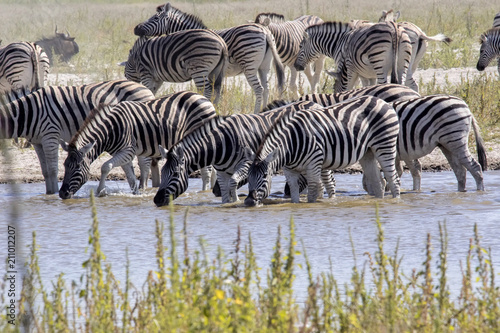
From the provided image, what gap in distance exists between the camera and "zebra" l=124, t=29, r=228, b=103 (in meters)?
12.0

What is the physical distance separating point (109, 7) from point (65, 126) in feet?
92.3

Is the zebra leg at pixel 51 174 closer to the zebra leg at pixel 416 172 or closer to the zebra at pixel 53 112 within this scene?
the zebra at pixel 53 112

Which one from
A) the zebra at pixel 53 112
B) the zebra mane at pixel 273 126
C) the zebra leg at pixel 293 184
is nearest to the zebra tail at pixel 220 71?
the zebra at pixel 53 112

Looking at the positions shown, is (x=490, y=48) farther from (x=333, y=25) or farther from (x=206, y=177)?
(x=206, y=177)

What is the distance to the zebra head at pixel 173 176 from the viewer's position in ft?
26.2

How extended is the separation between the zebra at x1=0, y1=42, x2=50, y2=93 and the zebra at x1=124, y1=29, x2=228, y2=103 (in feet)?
4.72

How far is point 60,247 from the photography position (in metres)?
6.21

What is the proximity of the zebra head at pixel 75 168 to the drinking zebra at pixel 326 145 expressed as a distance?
6.22 feet

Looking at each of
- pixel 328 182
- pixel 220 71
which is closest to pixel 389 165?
pixel 328 182

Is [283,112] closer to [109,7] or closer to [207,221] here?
[207,221]

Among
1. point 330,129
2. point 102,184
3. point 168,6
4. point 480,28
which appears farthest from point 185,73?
point 480,28

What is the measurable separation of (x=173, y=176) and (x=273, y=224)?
4.75 ft

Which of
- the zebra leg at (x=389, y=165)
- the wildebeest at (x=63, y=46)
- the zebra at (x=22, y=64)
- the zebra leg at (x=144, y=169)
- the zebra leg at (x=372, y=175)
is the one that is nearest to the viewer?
the zebra leg at (x=389, y=165)

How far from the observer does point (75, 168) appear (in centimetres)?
859
